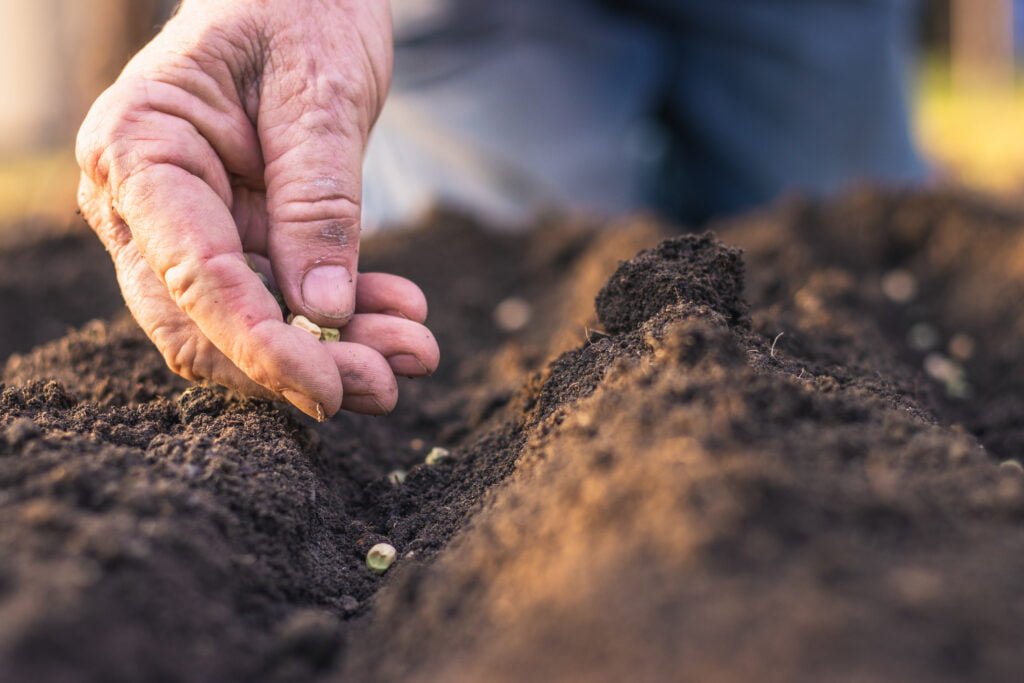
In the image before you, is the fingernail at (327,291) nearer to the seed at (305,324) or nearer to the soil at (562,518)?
the seed at (305,324)

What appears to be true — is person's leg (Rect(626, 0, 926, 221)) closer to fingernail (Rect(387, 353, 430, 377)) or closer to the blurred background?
the blurred background

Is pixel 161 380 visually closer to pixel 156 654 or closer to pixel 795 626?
pixel 156 654

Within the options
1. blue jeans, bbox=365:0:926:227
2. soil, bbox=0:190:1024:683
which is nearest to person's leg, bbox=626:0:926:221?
blue jeans, bbox=365:0:926:227

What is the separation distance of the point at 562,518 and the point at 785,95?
10.6ft

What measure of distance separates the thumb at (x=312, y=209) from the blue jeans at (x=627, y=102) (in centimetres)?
180

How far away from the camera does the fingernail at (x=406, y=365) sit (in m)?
1.50

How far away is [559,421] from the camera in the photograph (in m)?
1.30

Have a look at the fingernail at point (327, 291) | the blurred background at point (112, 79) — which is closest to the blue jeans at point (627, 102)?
the blurred background at point (112, 79)

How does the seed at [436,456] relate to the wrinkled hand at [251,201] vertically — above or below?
below

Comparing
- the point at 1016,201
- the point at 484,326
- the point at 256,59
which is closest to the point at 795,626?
the point at 256,59

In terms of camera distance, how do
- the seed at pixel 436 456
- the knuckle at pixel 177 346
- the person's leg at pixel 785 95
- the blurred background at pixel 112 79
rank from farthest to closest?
the blurred background at pixel 112 79
the person's leg at pixel 785 95
the seed at pixel 436 456
the knuckle at pixel 177 346

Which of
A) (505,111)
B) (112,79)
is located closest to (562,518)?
(505,111)

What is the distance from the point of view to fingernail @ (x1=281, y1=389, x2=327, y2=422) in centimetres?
135

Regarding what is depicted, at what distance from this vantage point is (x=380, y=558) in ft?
4.13
